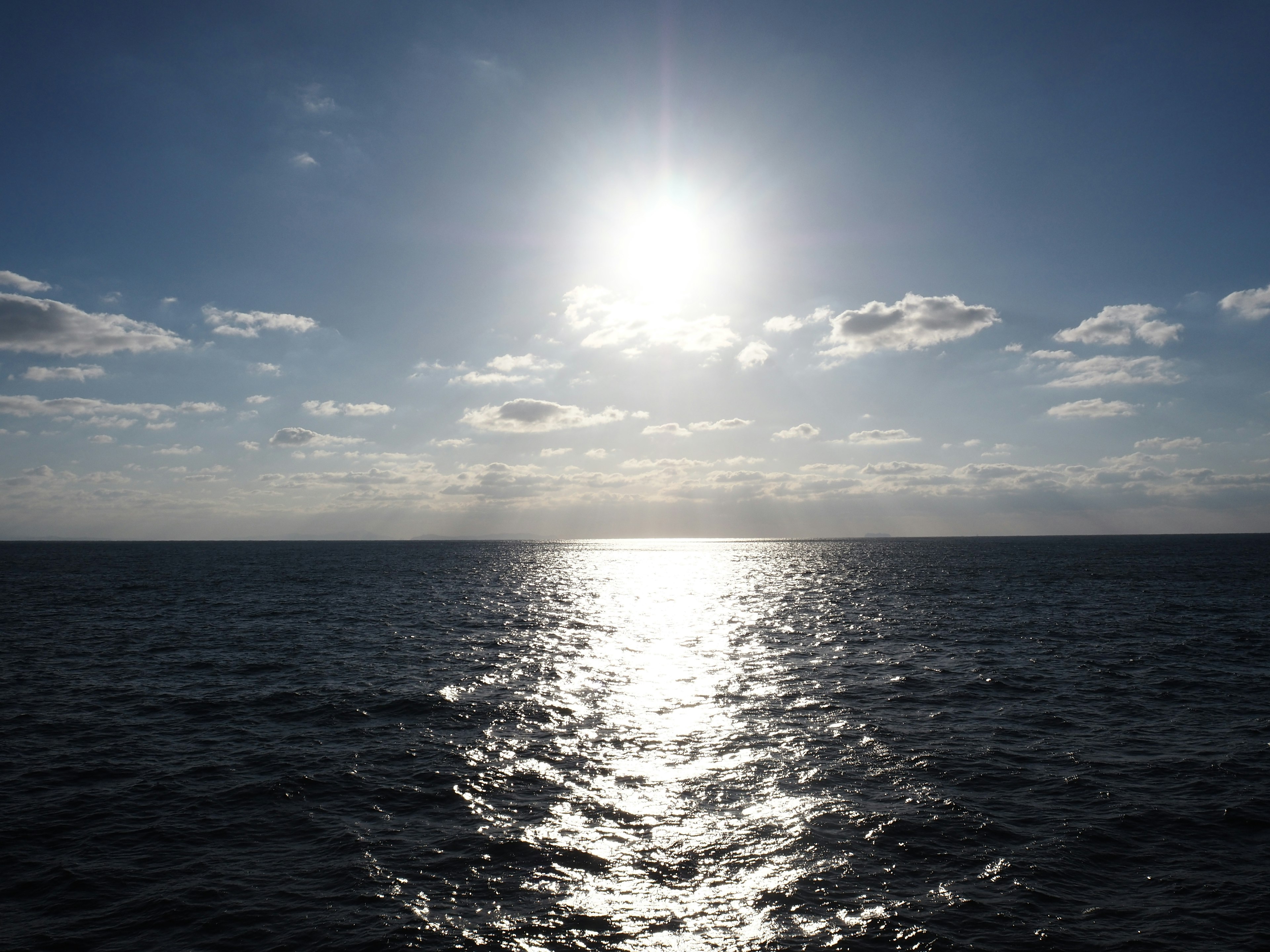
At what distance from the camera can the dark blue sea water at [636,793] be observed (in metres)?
15.6

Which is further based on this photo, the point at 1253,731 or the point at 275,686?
the point at 275,686

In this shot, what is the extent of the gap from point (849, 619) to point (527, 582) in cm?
7161

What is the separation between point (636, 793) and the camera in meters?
22.8

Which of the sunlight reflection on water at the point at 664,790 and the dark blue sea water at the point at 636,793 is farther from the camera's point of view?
the sunlight reflection on water at the point at 664,790

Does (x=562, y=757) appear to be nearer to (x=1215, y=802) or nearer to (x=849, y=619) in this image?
(x=1215, y=802)

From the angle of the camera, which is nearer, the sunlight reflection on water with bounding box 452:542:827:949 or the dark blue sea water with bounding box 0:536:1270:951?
the dark blue sea water with bounding box 0:536:1270:951

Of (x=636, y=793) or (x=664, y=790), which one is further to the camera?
(x=664, y=790)

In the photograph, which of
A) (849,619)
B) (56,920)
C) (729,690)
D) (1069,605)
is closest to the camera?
(56,920)

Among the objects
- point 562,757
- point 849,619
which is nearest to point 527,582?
point 849,619

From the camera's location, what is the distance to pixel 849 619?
67.0 m

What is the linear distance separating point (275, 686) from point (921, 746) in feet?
106

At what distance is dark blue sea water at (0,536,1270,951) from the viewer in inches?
615

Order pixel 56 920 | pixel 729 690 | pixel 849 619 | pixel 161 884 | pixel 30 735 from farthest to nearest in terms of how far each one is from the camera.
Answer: pixel 849 619, pixel 729 690, pixel 30 735, pixel 161 884, pixel 56 920

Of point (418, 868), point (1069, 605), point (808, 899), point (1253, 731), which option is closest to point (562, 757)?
point (418, 868)
